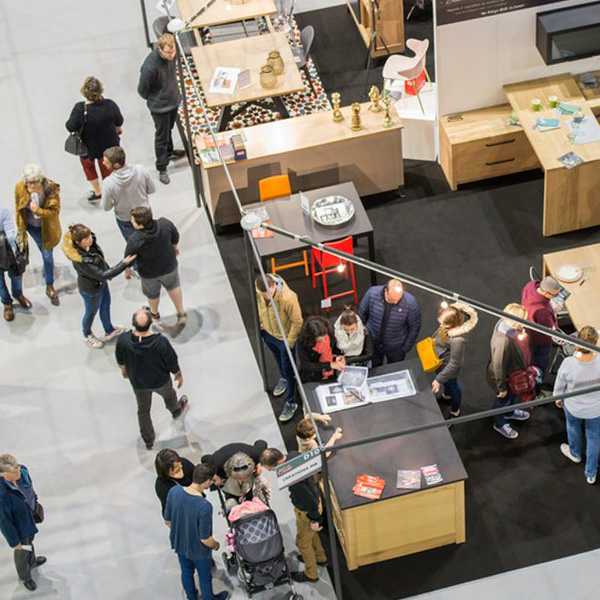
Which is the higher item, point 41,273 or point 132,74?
point 132,74

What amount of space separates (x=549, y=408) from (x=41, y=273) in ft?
15.2

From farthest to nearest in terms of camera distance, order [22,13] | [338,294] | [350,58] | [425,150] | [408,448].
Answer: [22,13], [350,58], [425,150], [338,294], [408,448]

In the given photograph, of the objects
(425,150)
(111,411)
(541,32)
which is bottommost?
(111,411)

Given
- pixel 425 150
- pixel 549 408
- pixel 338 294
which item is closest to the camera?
pixel 549 408

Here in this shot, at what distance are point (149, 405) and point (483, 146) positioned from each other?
4.08 m

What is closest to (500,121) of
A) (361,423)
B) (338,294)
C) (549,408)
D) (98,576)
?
(338,294)

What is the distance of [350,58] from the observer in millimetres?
12766

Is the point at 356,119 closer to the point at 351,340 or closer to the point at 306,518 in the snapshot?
the point at 351,340

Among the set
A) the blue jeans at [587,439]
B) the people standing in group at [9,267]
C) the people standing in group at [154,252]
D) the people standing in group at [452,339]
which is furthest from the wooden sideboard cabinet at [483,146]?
the people standing in group at [9,267]

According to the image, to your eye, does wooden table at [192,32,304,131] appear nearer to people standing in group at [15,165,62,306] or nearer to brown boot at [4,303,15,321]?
people standing in group at [15,165,62,306]

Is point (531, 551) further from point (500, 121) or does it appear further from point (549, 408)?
point (500, 121)

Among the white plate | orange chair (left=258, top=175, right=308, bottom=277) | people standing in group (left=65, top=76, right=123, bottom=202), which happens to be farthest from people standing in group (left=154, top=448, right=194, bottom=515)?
people standing in group (left=65, top=76, right=123, bottom=202)

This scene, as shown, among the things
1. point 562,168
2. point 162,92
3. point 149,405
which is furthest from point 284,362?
point 162,92

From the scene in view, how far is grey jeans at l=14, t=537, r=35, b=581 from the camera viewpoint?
796 cm
